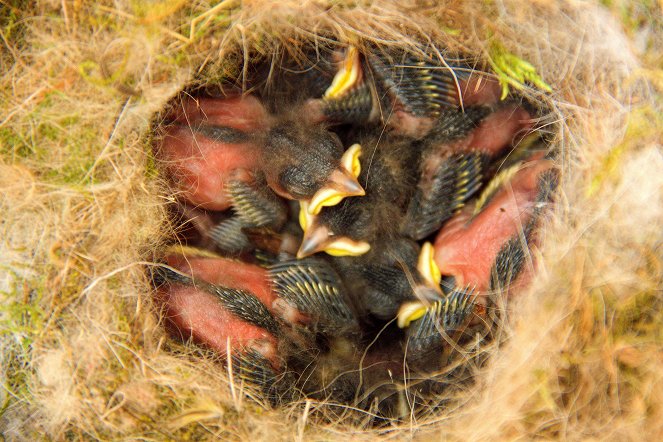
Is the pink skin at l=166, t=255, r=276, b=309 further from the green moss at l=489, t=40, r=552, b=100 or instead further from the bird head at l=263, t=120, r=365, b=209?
the green moss at l=489, t=40, r=552, b=100

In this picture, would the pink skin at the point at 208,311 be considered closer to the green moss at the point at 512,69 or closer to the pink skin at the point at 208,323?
the pink skin at the point at 208,323

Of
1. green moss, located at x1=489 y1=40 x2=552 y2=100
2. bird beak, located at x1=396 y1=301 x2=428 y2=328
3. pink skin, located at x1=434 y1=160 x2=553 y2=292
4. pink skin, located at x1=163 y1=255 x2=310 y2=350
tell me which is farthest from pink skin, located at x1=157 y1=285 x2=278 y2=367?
green moss, located at x1=489 y1=40 x2=552 y2=100

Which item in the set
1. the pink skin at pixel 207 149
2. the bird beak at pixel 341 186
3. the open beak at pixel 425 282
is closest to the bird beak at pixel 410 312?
the open beak at pixel 425 282

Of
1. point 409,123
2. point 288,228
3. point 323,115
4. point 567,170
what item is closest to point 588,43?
point 567,170

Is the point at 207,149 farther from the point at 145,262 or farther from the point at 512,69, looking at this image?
the point at 512,69

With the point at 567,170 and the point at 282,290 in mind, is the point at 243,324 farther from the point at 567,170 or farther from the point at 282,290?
the point at 567,170

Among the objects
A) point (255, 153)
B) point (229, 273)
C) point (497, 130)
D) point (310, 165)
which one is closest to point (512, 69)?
point (497, 130)
